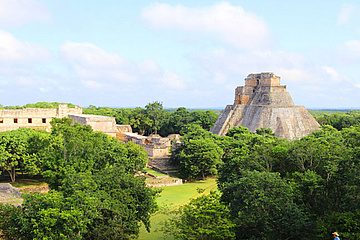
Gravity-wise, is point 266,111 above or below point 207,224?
above

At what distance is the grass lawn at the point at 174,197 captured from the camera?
15781 mm

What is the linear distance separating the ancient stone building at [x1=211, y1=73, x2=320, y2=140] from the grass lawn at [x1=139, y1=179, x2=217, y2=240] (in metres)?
13.8

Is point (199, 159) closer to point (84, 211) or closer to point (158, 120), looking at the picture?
point (84, 211)

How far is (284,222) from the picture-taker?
1170 centimetres

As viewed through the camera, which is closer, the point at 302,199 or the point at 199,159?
the point at 302,199

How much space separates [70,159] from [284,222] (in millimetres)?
11794

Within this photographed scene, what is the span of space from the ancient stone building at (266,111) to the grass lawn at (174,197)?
45.1 feet

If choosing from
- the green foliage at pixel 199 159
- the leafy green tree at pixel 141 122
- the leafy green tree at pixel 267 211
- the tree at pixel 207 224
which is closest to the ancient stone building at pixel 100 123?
the green foliage at pixel 199 159

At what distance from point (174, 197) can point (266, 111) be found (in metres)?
22.0

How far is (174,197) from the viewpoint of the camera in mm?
21953

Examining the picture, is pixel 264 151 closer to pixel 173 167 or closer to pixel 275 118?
pixel 173 167

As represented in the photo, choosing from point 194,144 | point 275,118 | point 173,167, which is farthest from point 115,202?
point 275,118

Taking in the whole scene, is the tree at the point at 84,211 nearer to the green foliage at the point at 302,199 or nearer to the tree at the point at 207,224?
the tree at the point at 207,224

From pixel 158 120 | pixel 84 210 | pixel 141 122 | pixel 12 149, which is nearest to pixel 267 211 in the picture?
pixel 84 210
